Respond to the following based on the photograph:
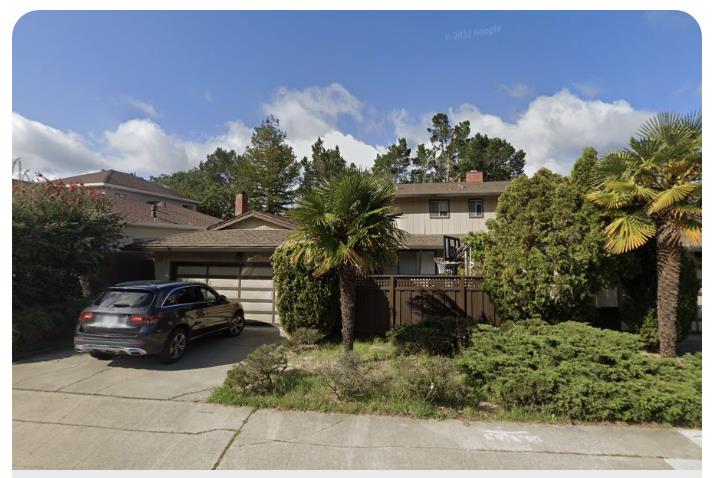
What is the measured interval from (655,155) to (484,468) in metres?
6.21

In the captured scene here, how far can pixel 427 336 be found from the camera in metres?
6.89

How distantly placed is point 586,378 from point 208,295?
24.8ft

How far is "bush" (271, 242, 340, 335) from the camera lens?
779 centimetres

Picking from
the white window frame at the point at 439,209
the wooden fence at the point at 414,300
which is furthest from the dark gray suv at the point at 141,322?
the white window frame at the point at 439,209

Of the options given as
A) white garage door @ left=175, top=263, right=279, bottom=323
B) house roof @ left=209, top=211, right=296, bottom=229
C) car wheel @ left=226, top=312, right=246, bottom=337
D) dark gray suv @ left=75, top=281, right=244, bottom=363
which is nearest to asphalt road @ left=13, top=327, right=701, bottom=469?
dark gray suv @ left=75, top=281, right=244, bottom=363

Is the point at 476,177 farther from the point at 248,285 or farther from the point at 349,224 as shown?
the point at 349,224

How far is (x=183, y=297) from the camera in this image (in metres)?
6.92

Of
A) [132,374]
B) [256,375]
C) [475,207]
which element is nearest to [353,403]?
[256,375]

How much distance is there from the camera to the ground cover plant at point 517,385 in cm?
424

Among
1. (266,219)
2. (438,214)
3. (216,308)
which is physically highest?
(438,214)

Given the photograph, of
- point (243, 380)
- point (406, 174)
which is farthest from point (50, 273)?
point (406, 174)

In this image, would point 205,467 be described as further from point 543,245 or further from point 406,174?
point 406,174

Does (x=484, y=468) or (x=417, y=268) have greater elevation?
(x=417, y=268)
